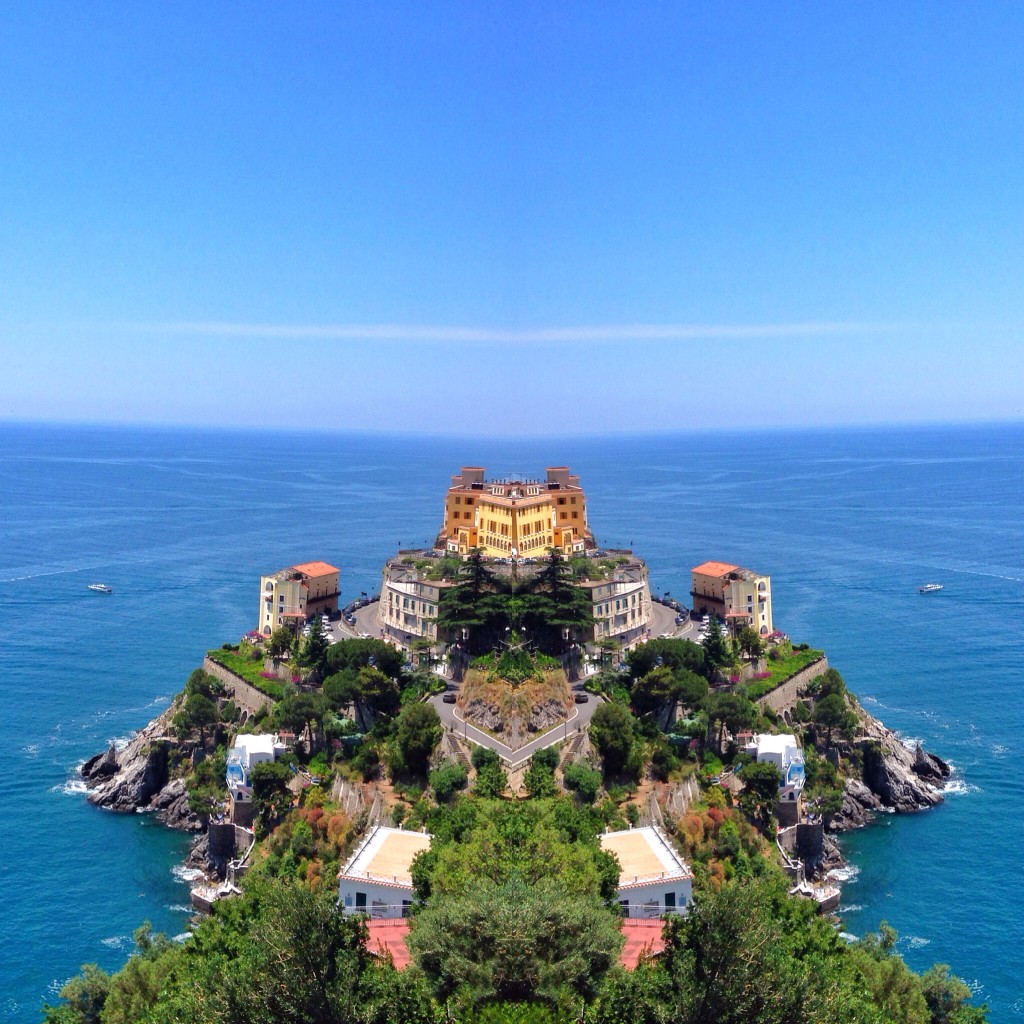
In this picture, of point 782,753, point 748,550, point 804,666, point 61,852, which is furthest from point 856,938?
point 748,550

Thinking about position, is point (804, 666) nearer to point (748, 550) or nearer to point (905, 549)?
point (748, 550)

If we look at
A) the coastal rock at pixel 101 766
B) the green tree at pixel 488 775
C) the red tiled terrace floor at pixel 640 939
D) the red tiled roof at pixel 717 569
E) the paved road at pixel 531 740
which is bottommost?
the coastal rock at pixel 101 766

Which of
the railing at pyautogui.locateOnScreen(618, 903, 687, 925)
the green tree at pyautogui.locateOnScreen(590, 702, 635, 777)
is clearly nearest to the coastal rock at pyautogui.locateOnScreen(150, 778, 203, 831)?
the green tree at pyautogui.locateOnScreen(590, 702, 635, 777)

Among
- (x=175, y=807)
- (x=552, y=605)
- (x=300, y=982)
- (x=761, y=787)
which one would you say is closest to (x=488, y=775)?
(x=552, y=605)

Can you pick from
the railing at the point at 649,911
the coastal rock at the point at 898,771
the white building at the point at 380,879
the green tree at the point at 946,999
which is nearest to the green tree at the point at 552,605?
the white building at the point at 380,879

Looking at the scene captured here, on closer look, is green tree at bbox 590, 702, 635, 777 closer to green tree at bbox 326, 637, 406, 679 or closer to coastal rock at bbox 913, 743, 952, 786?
green tree at bbox 326, 637, 406, 679

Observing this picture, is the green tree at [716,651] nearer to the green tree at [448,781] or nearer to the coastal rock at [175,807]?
the green tree at [448,781]
